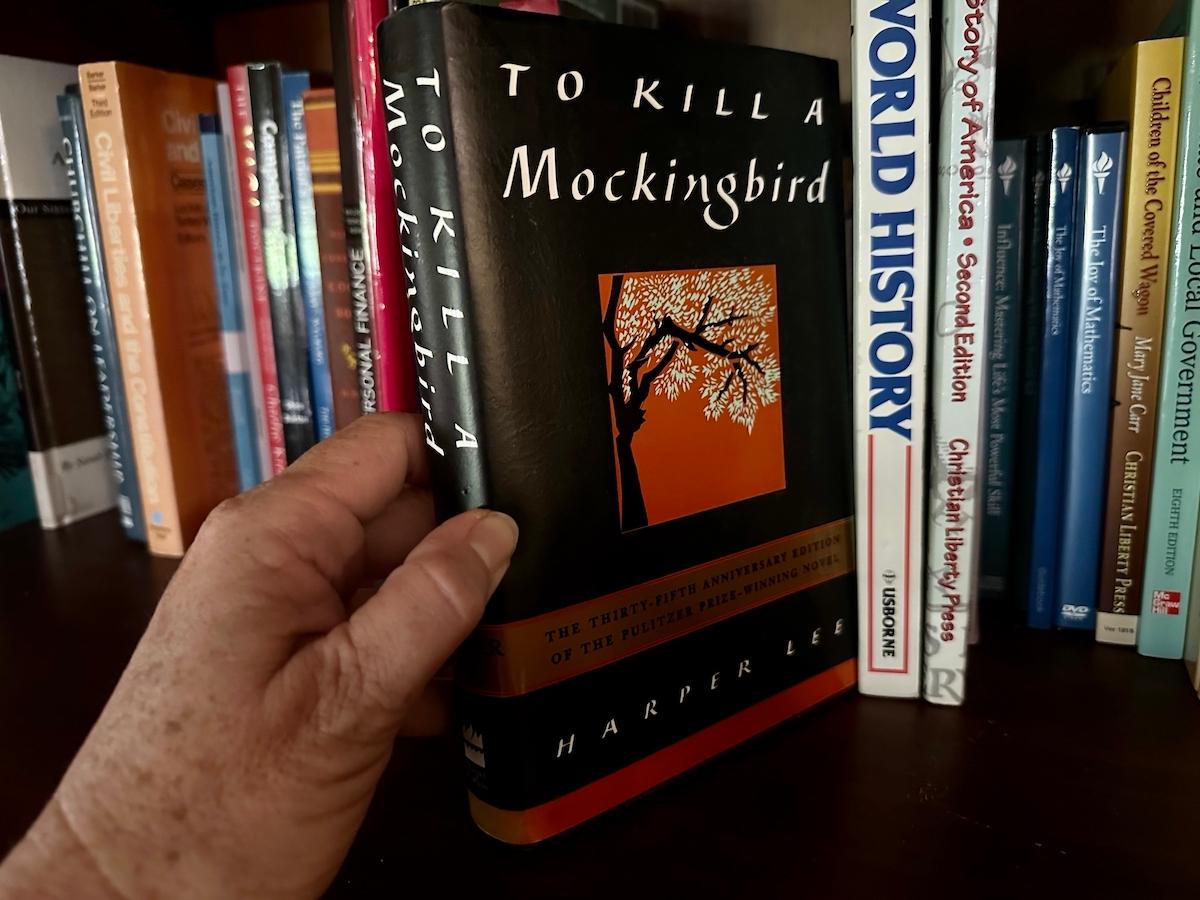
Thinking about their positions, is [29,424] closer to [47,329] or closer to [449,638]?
[47,329]

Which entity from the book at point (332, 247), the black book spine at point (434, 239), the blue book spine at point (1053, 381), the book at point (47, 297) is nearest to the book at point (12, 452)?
the book at point (47, 297)

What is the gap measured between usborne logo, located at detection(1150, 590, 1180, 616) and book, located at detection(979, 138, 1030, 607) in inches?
3.6

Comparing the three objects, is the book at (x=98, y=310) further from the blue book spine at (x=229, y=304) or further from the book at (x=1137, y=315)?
the book at (x=1137, y=315)

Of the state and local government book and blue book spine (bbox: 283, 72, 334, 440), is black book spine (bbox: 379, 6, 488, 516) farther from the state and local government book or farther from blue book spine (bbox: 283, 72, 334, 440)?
blue book spine (bbox: 283, 72, 334, 440)

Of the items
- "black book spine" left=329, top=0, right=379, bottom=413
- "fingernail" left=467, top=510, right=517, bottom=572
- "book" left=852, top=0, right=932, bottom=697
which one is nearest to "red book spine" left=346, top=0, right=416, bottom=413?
"black book spine" left=329, top=0, right=379, bottom=413

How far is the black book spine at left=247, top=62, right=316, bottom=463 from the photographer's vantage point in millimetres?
677

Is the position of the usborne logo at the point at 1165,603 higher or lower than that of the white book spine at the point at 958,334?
lower

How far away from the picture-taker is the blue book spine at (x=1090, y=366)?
1.78 ft

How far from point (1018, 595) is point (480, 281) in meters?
0.45

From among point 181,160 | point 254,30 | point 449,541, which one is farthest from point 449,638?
point 254,30

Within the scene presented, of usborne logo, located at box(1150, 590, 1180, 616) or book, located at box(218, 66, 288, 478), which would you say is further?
book, located at box(218, 66, 288, 478)

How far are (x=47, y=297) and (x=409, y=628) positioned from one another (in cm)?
63

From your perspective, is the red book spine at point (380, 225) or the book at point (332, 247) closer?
the red book spine at point (380, 225)

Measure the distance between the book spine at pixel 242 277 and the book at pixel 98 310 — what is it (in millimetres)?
106
